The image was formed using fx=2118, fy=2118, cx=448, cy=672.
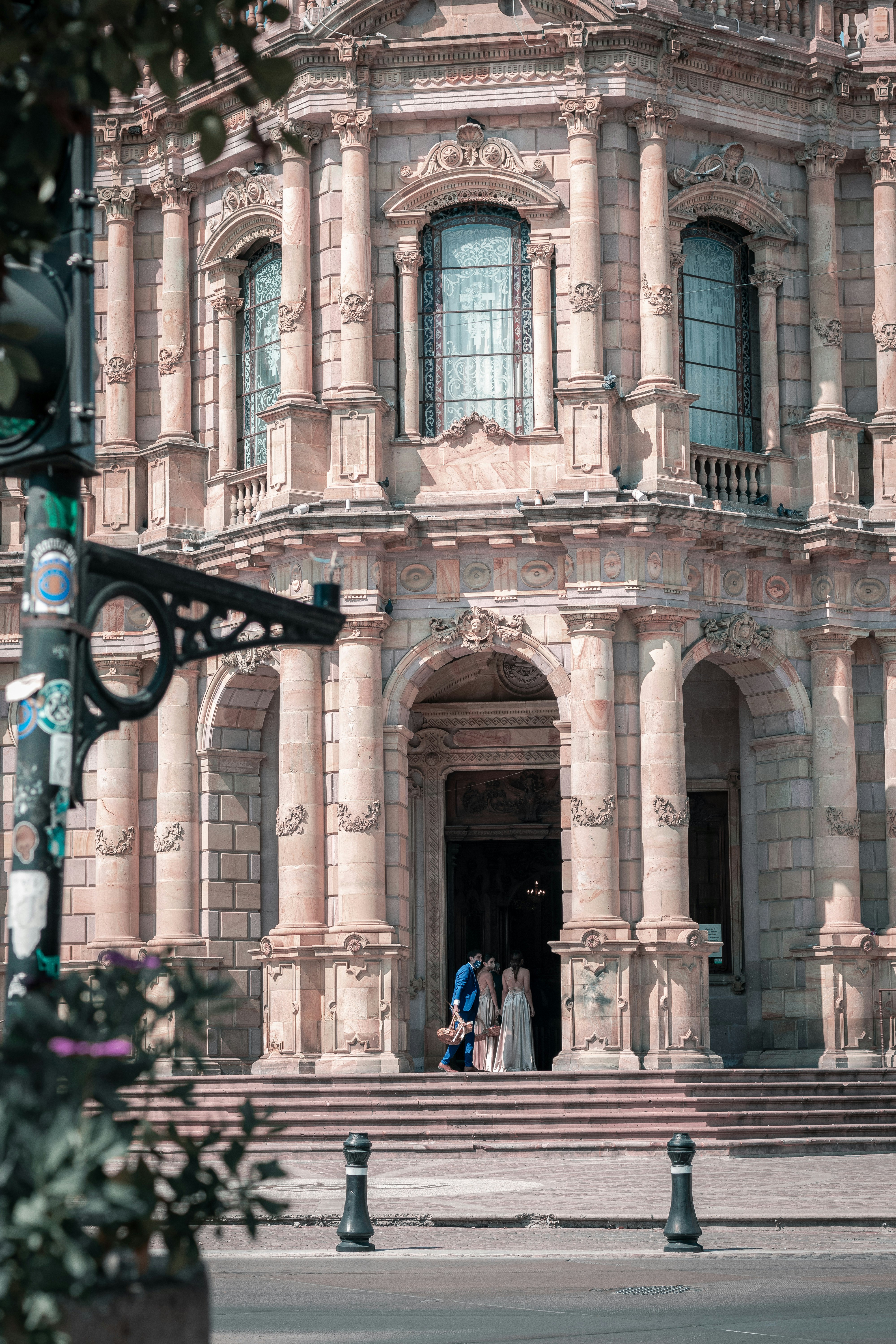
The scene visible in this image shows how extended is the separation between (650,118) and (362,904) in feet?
38.6

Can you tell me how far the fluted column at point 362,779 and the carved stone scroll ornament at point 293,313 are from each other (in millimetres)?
4365

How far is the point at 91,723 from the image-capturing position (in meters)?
7.39

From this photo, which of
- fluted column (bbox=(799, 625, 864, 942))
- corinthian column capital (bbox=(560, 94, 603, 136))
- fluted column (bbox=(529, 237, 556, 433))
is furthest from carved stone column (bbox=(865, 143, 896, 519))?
fluted column (bbox=(529, 237, 556, 433))

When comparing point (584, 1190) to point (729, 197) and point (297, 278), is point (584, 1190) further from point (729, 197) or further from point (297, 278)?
point (729, 197)

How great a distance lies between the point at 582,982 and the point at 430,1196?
26.5 ft

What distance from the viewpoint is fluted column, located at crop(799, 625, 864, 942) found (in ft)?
98.9

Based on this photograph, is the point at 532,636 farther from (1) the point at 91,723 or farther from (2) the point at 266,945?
(1) the point at 91,723

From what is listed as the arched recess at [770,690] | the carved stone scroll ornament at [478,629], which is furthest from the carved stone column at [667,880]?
the carved stone scroll ornament at [478,629]

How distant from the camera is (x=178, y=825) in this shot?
102 ft

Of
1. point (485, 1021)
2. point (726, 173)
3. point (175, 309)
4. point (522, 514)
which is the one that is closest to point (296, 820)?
point (485, 1021)

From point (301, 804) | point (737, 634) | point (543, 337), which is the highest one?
point (543, 337)

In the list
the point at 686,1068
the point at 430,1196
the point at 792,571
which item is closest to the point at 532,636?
the point at 792,571

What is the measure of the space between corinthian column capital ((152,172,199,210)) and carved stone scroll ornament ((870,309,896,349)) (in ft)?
34.7

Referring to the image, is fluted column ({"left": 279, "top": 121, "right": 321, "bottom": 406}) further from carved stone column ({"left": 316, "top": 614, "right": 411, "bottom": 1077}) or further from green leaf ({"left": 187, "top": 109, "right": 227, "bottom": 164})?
green leaf ({"left": 187, "top": 109, "right": 227, "bottom": 164})
